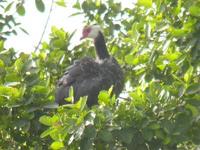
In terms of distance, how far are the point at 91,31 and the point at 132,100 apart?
2673mm

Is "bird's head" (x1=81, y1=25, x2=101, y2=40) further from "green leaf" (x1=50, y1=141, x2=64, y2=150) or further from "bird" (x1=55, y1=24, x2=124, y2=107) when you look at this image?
"green leaf" (x1=50, y1=141, x2=64, y2=150)

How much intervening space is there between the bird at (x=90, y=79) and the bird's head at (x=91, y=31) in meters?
0.24

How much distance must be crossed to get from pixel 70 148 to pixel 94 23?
2458 millimetres

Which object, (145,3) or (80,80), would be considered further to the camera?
(80,80)

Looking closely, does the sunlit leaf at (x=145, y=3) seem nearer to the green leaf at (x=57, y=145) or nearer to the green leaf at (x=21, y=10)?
the green leaf at (x=21, y=10)

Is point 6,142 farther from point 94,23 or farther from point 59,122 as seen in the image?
point 94,23

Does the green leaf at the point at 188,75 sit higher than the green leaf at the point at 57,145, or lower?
higher

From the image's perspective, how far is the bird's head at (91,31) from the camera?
5602 mm

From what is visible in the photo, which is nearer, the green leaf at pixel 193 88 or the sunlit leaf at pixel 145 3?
the green leaf at pixel 193 88

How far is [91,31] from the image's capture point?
5.79 meters

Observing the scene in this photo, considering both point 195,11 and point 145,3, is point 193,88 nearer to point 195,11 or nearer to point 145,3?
point 195,11

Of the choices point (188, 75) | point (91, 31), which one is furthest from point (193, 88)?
point (91, 31)

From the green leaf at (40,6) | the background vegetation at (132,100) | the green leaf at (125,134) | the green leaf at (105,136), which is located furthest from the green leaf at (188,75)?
the green leaf at (40,6)

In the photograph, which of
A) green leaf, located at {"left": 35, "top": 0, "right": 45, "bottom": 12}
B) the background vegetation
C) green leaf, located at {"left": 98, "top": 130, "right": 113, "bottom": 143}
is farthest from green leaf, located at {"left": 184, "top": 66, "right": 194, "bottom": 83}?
green leaf, located at {"left": 35, "top": 0, "right": 45, "bottom": 12}
